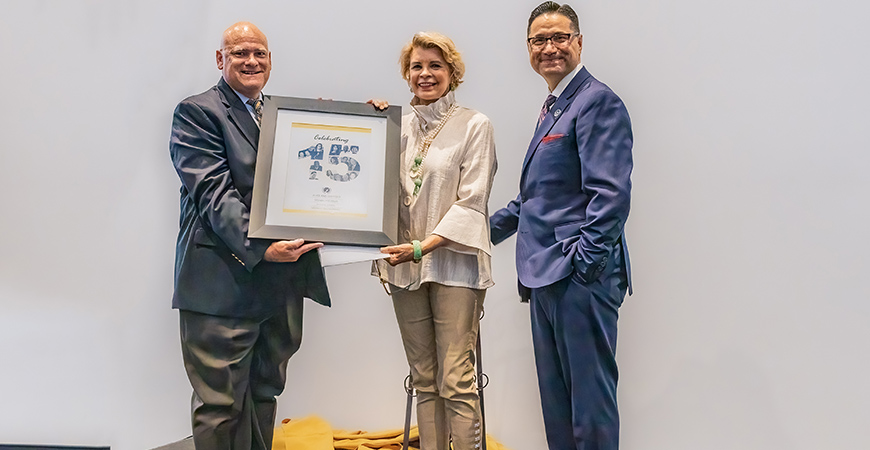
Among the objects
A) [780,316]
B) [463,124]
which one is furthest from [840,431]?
[463,124]

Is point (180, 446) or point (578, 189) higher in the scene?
point (578, 189)

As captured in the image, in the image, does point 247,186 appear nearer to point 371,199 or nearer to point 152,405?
point 371,199

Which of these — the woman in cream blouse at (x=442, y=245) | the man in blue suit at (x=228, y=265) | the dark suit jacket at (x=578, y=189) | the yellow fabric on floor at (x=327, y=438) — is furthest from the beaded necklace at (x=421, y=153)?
the yellow fabric on floor at (x=327, y=438)

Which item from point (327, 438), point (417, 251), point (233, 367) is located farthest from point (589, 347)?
point (327, 438)

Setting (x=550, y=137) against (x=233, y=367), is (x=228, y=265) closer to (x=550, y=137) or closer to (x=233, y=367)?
(x=233, y=367)

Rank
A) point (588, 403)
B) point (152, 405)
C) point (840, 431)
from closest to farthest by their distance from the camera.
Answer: point (588, 403)
point (840, 431)
point (152, 405)

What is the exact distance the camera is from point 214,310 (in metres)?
1.92

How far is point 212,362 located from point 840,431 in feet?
8.94

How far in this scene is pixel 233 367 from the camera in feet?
6.44

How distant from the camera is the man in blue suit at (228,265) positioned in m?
1.89

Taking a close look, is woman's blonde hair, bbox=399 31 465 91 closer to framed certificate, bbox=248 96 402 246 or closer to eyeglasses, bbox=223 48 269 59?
framed certificate, bbox=248 96 402 246

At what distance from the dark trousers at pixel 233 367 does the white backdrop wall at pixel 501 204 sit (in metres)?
1.07

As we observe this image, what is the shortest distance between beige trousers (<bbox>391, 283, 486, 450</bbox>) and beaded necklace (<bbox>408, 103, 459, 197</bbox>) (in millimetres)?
365

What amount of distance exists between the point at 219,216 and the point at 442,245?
0.71 meters
